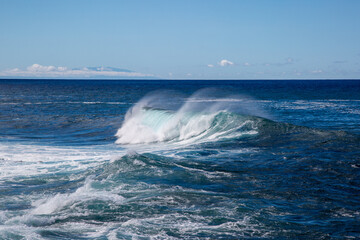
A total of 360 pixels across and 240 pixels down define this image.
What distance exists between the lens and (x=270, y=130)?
20.9 meters

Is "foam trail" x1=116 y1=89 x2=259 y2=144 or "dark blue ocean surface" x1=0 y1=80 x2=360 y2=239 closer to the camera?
"dark blue ocean surface" x1=0 y1=80 x2=360 y2=239

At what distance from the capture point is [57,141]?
23.6 m

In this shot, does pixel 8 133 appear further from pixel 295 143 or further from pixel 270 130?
pixel 295 143

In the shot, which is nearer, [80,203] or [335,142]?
[80,203]

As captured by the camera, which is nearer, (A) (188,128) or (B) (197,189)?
(B) (197,189)

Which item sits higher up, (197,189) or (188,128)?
(188,128)

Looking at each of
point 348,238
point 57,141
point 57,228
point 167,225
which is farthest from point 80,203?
point 57,141

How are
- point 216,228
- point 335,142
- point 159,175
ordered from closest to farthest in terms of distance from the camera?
point 216,228, point 159,175, point 335,142

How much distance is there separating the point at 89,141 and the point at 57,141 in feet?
5.91

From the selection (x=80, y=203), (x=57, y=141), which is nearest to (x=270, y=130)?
(x=57, y=141)

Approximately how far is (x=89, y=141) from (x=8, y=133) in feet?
22.5

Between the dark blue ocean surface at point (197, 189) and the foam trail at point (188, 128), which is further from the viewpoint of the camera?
the foam trail at point (188, 128)

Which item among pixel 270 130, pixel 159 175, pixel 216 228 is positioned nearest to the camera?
pixel 216 228

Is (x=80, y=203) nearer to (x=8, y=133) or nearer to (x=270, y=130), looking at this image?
(x=270, y=130)
